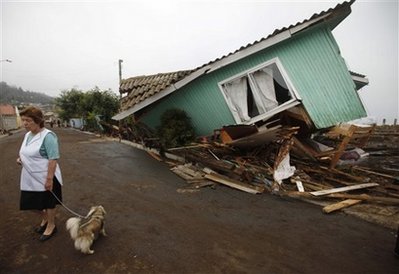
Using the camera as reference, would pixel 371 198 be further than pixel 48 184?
Yes

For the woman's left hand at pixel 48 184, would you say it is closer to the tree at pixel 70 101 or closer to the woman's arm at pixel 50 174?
the woman's arm at pixel 50 174

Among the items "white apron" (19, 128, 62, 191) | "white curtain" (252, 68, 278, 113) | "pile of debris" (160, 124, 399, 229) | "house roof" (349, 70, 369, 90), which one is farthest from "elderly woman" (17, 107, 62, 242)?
"house roof" (349, 70, 369, 90)

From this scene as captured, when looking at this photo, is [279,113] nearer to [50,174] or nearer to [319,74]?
[319,74]

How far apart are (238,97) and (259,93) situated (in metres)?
0.77

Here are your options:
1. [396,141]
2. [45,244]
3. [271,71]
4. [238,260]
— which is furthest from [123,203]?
[396,141]

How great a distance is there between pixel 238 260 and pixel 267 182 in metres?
Result: 3.54

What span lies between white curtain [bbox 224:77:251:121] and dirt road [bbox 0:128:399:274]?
3.41 meters

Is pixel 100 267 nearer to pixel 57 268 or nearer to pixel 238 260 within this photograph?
pixel 57 268

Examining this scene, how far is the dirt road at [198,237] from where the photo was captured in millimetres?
3283

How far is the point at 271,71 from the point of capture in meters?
8.61

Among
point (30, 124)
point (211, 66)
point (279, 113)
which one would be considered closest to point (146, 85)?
point (211, 66)

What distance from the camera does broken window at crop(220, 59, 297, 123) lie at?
8.45m

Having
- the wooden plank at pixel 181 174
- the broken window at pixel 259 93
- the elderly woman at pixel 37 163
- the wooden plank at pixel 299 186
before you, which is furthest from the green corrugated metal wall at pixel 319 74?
the elderly woman at pixel 37 163

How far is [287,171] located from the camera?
684 centimetres
